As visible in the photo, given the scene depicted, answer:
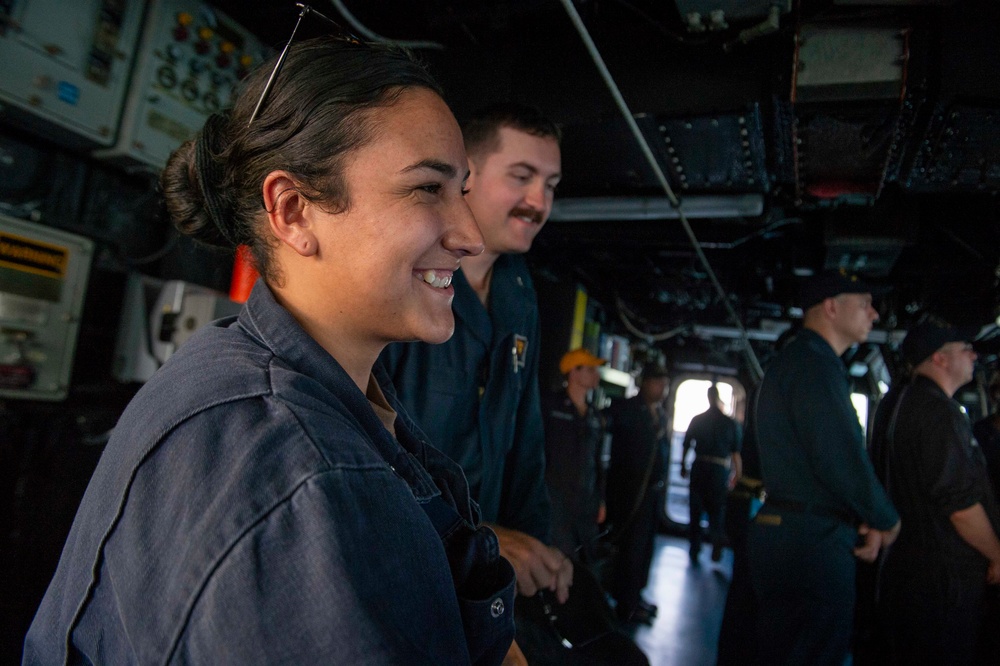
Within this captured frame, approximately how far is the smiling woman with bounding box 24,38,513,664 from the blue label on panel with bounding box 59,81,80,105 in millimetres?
1820

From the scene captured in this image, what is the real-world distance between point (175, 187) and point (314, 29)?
253 centimetres

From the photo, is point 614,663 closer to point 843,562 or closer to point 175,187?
point 175,187

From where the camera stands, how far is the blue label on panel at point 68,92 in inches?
91.2

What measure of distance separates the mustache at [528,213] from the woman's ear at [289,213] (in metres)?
1.08

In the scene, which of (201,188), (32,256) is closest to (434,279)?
(201,188)

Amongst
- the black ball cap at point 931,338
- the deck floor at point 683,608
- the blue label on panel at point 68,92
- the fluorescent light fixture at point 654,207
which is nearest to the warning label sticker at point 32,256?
the blue label on panel at point 68,92

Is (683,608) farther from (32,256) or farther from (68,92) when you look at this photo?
(68,92)

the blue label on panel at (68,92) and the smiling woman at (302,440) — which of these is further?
the blue label on panel at (68,92)

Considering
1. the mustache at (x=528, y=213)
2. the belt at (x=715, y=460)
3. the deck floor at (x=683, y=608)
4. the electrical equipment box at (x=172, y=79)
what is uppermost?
the electrical equipment box at (x=172, y=79)

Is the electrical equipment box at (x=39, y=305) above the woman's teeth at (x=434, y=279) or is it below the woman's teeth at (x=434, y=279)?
below

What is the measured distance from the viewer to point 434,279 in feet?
3.22

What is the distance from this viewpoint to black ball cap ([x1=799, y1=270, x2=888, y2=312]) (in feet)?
10.2

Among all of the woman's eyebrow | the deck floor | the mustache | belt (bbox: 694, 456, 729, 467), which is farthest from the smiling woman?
belt (bbox: 694, 456, 729, 467)

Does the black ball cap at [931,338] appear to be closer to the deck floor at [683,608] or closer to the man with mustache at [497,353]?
the deck floor at [683,608]
